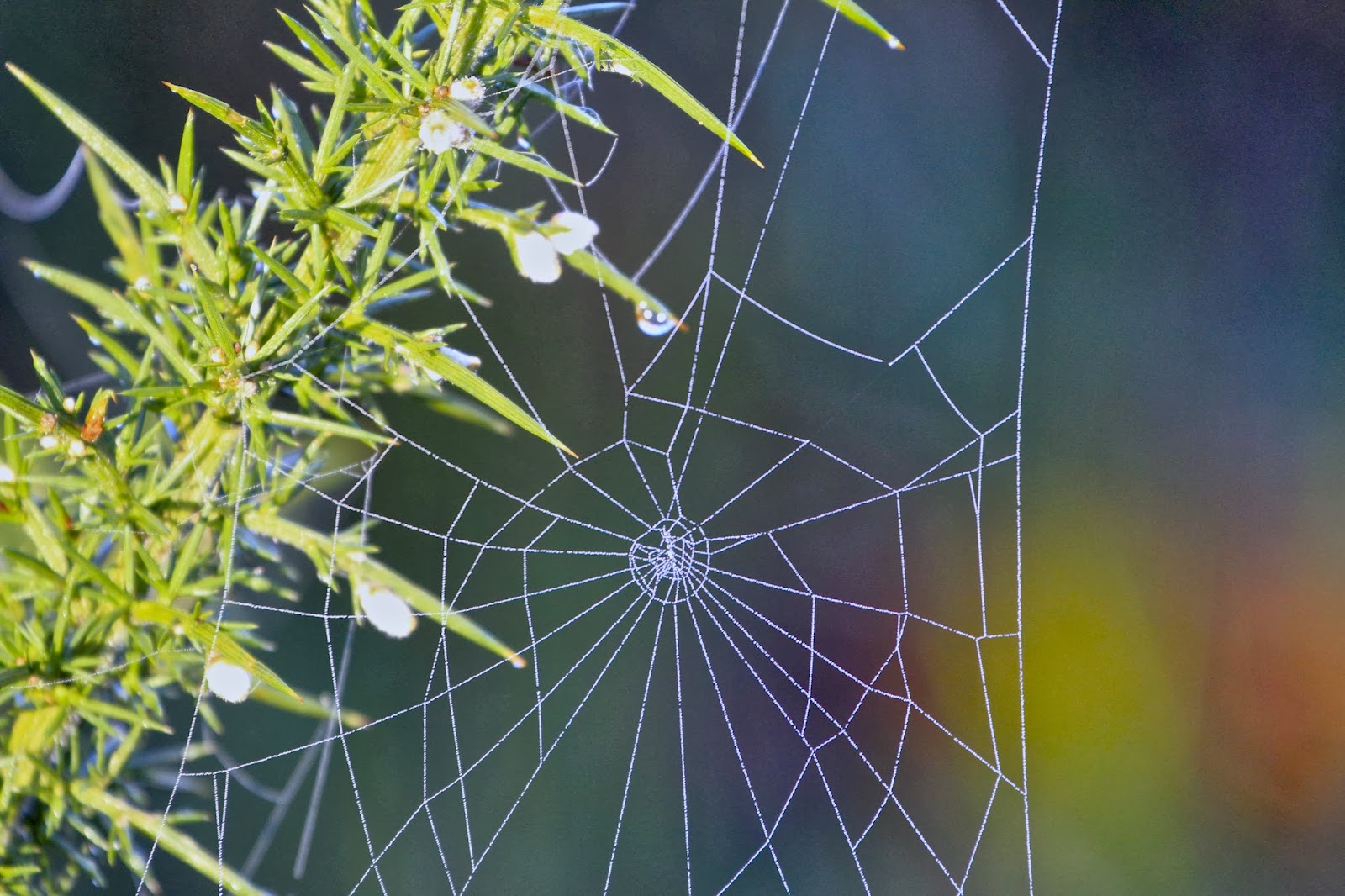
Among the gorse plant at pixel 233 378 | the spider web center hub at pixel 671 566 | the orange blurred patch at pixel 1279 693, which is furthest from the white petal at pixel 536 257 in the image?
the orange blurred patch at pixel 1279 693

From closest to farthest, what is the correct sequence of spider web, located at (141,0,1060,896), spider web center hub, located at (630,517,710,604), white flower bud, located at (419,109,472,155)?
white flower bud, located at (419,109,472,155)
spider web center hub, located at (630,517,710,604)
spider web, located at (141,0,1060,896)

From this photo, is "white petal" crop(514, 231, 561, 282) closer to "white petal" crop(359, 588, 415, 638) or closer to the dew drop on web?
the dew drop on web

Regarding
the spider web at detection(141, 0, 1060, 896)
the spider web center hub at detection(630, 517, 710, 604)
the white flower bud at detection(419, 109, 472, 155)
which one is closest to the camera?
the white flower bud at detection(419, 109, 472, 155)

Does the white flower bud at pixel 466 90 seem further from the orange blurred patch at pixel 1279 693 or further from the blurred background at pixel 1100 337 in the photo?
the orange blurred patch at pixel 1279 693

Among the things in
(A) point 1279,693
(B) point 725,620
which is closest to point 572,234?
(B) point 725,620

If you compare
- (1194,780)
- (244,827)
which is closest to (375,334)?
(244,827)

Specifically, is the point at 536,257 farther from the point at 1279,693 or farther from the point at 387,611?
the point at 1279,693

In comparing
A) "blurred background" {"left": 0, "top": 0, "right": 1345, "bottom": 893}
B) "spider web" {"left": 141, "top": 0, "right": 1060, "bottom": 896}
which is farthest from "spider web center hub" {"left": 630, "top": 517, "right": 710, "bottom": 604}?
"blurred background" {"left": 0, "top": 0, "right": 1345, "bottom": 893}

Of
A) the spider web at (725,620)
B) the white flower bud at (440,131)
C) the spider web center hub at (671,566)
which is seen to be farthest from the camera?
the spider web at (725,620)
